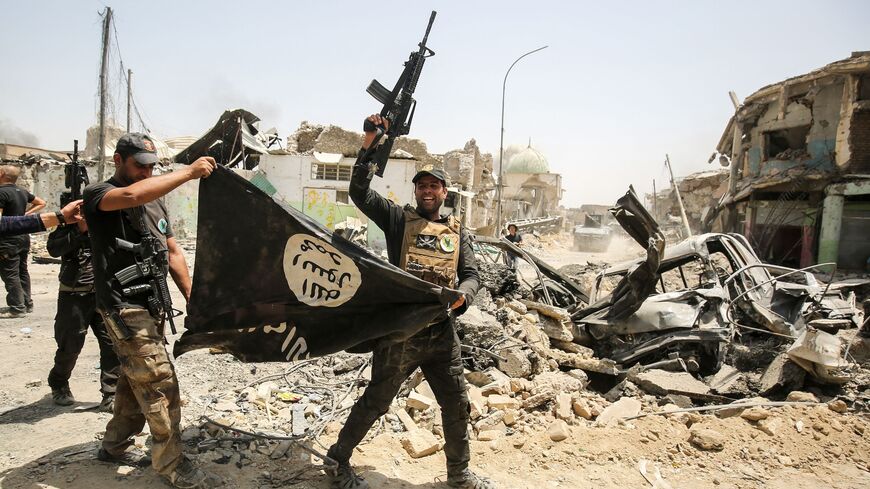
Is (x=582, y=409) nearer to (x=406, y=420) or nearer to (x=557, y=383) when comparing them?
(x=557, y=383)

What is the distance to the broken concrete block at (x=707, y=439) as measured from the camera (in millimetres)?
3602

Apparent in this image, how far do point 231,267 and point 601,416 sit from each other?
309 cm

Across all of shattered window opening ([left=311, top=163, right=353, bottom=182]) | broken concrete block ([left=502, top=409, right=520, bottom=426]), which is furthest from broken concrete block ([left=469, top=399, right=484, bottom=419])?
shattered window opening ([left=311, top=163, right=353, bottom=182])

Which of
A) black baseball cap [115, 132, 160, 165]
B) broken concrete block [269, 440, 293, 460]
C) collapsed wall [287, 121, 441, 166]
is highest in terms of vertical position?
collapsed wall [287, 121, 441, 166]

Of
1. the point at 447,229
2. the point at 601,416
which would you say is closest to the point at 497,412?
the point at 601,416

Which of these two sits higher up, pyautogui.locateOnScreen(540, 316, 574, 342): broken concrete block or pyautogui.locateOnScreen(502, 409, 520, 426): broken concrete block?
pyautogui.locateOnScreen(540, 316, 574, 342): broken concrete block

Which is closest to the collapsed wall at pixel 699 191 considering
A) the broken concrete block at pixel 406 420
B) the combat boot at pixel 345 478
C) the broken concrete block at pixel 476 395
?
the broken concrete block at pixel 476 395

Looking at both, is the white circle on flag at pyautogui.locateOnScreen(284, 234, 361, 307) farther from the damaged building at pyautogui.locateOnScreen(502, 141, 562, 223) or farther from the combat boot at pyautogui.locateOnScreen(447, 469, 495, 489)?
the damaged building at pyautogui.locateOnScreen(502, 141, 562, 223)

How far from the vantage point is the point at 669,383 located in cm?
476

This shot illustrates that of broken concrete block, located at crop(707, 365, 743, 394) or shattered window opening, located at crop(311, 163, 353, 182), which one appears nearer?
broken concrete block, located at crop(707, 365, 743, 394)

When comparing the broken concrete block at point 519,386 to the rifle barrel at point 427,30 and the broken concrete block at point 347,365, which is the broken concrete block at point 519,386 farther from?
the rifle barrel at point 427,30

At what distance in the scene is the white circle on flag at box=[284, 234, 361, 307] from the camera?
277 cm

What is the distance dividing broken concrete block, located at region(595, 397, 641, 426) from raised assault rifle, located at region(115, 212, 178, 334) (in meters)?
3.27

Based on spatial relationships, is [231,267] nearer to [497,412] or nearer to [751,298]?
[497,412]
